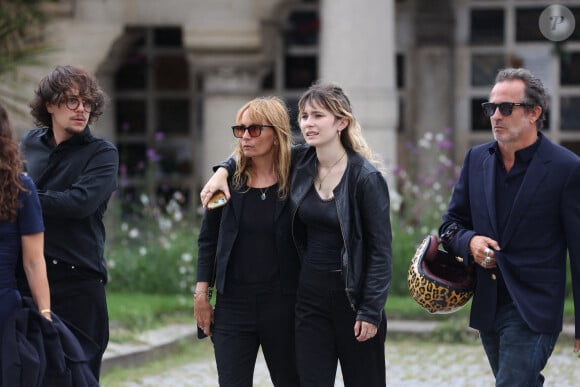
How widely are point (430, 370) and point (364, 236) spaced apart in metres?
3.87

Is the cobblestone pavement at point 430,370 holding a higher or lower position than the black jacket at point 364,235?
lower

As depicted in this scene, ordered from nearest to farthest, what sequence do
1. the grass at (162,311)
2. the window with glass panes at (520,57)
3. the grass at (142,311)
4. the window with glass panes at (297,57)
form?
the grass at (142,311)
the grass at (162,311)
the window with glass panes at (520,57)
the window with glass panes at (297,57)

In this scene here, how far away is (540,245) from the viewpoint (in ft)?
18.5

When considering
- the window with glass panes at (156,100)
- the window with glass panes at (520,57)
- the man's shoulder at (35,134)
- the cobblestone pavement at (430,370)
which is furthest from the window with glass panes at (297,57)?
the man's shoulder at (35,134)

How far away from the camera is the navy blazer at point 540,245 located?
220 inches

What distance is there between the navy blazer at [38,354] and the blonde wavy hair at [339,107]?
148 centimetres

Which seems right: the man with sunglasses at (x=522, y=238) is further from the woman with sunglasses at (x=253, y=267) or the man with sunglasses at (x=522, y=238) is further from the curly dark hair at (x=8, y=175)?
the curly dark hair at (x=8, y=175)

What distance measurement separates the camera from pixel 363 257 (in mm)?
5805

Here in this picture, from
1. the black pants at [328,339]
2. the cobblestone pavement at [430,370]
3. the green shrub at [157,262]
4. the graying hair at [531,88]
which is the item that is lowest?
the cobblestone pavement at [430,370]

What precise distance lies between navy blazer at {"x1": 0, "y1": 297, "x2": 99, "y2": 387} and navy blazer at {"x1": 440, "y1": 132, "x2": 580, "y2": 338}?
1667mm

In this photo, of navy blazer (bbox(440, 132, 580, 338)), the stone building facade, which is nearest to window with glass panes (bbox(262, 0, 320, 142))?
the stone building facade

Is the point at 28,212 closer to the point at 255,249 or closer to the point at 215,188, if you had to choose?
the point at 215,188

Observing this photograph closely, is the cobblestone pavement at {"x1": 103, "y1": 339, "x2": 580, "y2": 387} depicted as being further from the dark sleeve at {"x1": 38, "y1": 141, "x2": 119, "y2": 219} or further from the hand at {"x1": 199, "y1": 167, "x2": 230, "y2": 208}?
the hand at {"x1": 199, "y1": 167, "x2": 230, "y2": 208}

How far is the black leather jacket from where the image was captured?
5730mm
